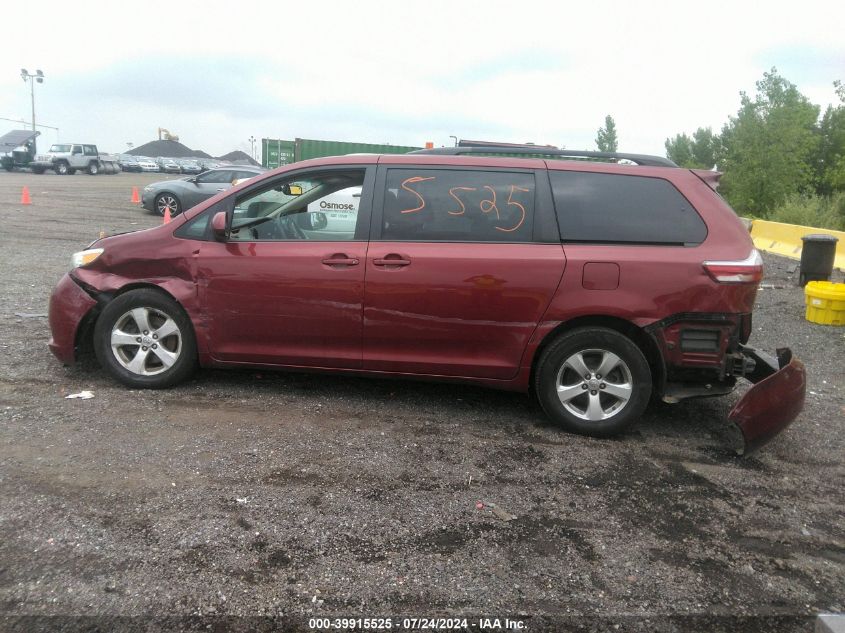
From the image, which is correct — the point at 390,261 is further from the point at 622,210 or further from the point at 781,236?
the point at 781,236

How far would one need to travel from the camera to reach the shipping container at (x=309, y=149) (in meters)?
28.2

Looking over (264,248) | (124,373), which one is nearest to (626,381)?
(264,248)

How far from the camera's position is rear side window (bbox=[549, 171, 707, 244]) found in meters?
4.62

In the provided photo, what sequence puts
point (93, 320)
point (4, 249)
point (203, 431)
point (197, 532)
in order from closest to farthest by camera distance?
point (197, 532)
point (203, 431)
point (93, 320)
point (4, 249)

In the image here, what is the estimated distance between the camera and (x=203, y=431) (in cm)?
445

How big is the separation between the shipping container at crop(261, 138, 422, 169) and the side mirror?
72.3 ft

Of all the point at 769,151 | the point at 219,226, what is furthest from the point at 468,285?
the point at 769,151

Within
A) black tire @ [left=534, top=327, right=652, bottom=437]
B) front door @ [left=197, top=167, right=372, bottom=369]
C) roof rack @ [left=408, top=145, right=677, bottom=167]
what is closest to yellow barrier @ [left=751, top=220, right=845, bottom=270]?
roof rack @ [left=408, top=145, right=677, bottom=167]

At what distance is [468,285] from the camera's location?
15.2ft

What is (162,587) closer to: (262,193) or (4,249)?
(262,193)

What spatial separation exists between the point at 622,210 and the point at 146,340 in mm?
3509

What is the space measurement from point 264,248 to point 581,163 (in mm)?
2309

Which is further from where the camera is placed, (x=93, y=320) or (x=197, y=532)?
(x=93, y=320)

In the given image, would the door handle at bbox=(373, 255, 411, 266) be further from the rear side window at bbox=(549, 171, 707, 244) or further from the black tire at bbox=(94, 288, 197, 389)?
the black tire at bbox=(94, 288, 197, 389)
